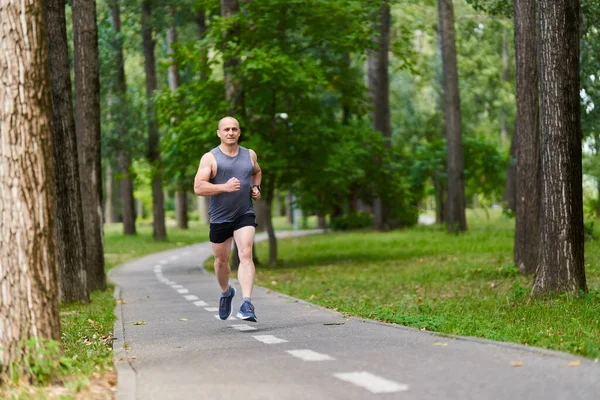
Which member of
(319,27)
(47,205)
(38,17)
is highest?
(319,27)

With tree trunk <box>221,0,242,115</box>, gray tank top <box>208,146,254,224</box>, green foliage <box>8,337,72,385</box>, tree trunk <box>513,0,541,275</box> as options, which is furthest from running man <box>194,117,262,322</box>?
tree trunk <box>221,0,242,115</box>

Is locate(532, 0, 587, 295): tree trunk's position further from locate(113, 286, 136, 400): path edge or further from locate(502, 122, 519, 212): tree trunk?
locate(502, 122, 519, 212): tree trunk

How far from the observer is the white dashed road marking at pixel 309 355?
8.04 m

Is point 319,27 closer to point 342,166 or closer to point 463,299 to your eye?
point 342,166

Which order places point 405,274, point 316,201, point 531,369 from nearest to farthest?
point 531,369
point 405,274
point 316,201

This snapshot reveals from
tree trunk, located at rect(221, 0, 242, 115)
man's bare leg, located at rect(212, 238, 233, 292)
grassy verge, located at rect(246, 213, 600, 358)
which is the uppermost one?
tree trunk, located at rect(221, 0, 242, 115)

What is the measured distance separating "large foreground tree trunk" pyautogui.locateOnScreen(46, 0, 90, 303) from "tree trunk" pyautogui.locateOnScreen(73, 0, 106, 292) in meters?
1.59

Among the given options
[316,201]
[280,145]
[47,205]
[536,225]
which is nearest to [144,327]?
[47,205]

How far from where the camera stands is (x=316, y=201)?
1131 inches

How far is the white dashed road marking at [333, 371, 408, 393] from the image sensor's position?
649 cm

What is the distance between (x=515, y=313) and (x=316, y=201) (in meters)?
16.8

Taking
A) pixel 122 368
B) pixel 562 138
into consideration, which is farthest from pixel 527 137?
pixel 122 368

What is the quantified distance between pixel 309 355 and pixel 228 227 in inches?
112

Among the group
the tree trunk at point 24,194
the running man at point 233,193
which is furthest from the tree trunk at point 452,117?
the tree trunk at point 24,194
